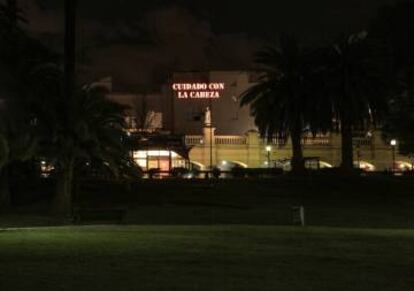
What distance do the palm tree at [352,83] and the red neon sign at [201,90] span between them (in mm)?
48056

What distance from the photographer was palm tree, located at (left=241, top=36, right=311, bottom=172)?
191ft

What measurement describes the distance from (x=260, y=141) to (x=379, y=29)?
21.8m

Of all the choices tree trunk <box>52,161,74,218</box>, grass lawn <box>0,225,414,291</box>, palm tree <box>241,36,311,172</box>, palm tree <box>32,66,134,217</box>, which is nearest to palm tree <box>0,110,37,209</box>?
palm tree <box>32,66,134,217</box>

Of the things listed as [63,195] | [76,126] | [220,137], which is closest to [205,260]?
[76,126]

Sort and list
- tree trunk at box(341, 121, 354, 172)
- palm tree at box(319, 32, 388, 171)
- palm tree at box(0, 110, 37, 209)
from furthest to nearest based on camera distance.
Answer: tree trunk at box(341, 121, 354, 172)
palm tree at box(319, 32, 388, 171)
palm tree at box(0, 110, 37, 209)

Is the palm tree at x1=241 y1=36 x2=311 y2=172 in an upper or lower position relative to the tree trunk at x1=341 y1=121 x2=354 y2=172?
upper

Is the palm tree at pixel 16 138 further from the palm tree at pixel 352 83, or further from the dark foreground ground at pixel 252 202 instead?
the palm tree at pixel 352 83

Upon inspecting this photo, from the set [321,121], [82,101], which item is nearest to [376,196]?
[321,121]

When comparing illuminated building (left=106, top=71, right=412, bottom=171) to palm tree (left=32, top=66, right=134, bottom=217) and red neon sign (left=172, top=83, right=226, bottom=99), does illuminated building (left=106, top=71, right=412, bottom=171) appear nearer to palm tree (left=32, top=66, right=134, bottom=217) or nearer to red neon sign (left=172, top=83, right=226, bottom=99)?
red neon sign (left=172, top=83, right=226, bottom=99)

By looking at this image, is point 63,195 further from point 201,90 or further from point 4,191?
point 201,90

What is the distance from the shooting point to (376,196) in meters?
48.7

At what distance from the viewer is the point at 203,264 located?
12.9 meters

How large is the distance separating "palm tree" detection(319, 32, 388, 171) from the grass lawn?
38632 mm

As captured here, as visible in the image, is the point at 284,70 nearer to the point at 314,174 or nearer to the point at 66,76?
the point at 314,174
